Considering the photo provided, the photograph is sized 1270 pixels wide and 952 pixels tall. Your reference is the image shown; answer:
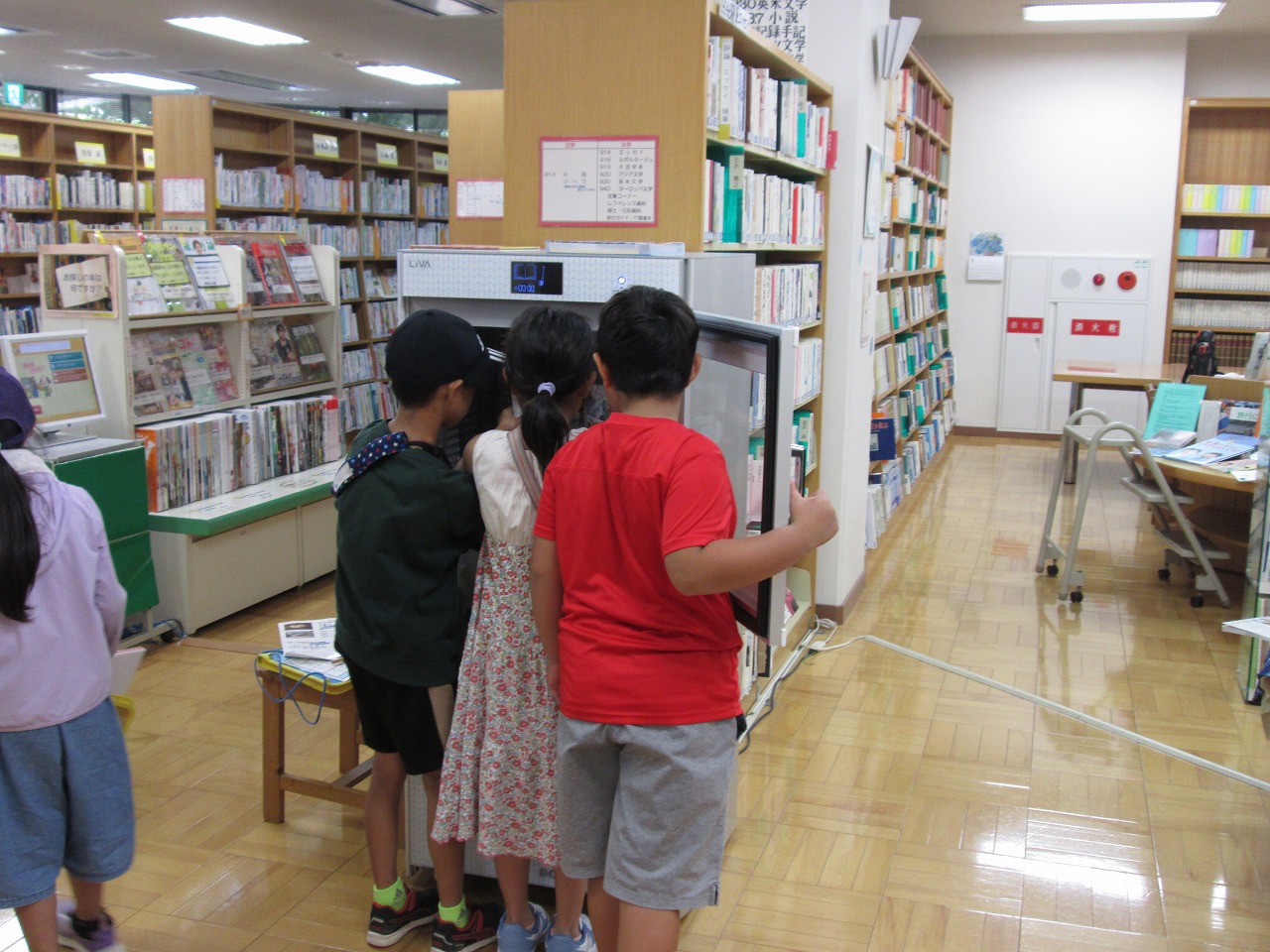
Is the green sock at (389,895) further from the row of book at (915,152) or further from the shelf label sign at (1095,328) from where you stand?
the shelf label sign at (1095,328)

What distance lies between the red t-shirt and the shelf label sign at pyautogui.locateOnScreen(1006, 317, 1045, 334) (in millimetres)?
8747

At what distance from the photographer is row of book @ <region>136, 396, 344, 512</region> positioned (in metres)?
4.44

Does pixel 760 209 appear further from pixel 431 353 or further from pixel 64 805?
pixel 64 805

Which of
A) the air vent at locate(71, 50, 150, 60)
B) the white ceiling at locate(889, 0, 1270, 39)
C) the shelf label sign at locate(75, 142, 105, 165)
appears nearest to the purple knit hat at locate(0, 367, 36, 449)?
the white ceiling at locate(889, 0, 1270, 39)

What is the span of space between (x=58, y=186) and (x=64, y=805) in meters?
8.63

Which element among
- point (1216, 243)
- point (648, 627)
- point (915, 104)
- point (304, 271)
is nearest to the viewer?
point (648, 627)

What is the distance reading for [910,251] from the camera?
7688mm

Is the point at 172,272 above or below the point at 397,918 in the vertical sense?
above

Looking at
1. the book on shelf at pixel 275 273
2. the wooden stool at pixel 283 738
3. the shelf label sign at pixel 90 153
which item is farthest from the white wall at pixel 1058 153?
the wooden stool at pixel 283 738

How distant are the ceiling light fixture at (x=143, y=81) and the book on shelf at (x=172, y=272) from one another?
792cm

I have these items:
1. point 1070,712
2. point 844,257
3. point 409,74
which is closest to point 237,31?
point 409,74

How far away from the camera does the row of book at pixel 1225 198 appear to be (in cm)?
930

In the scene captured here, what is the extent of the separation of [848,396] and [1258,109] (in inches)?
274

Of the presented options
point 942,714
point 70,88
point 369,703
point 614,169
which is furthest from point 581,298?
point 70,88
